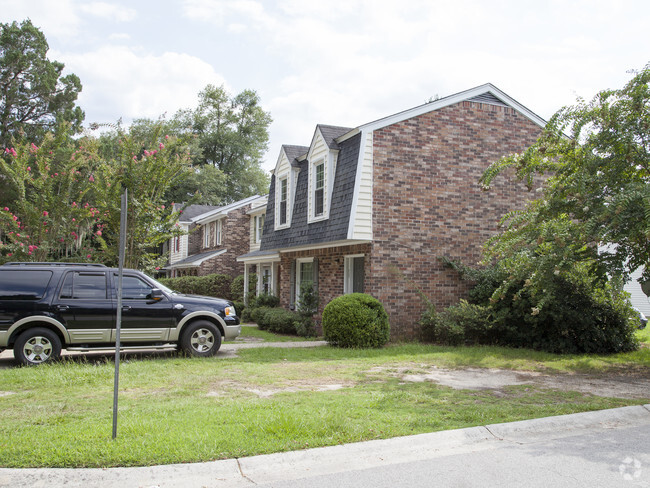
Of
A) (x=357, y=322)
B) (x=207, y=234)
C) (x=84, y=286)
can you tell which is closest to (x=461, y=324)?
(x=357, y=322)

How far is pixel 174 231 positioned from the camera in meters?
15.4

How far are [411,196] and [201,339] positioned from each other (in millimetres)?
7047

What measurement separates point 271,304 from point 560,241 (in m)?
14.1

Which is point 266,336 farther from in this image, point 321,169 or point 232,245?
point 232,245

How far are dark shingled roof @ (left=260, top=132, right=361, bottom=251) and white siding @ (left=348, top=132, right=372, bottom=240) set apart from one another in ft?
0.61

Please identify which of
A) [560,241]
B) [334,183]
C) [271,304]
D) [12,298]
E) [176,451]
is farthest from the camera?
[271,304]

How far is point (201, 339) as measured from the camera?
1186 centimetres

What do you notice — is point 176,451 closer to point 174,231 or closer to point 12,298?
point 12,298

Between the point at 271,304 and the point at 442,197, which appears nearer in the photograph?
the point at 442,197

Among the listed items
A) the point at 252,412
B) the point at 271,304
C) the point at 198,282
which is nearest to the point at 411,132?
the point at 271,304

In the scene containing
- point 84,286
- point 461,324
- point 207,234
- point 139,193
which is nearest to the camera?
point 84,286

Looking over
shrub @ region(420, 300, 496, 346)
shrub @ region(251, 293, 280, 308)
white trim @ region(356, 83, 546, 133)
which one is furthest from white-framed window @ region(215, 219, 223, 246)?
shrub @ region(420, 300, 496, 346)

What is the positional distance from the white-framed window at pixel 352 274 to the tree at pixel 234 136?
38.2 meters

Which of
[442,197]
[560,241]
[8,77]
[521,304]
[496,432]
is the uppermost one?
[8,77]
